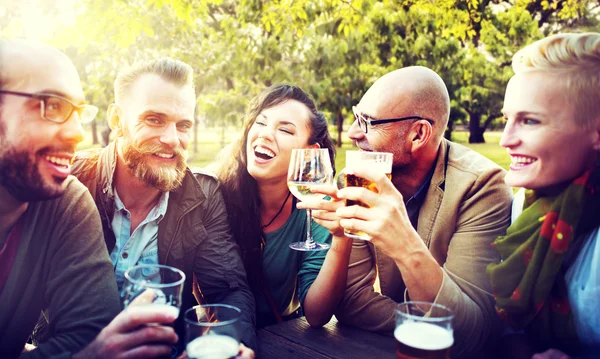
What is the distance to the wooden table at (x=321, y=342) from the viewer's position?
6.47ft

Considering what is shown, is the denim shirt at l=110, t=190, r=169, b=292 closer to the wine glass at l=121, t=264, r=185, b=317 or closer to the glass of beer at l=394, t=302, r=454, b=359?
the wine glass at l=121, t=264, r=185, b=317

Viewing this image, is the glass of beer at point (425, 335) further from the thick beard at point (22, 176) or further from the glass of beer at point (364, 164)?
the thick beard at point (22, 176)

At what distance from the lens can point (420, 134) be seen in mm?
2906

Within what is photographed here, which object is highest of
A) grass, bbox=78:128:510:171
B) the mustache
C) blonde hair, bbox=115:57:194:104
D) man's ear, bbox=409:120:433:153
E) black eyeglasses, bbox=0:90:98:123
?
blonde hair, bbox=115:57:194:104

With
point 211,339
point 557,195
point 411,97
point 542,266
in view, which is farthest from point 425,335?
point 411,97

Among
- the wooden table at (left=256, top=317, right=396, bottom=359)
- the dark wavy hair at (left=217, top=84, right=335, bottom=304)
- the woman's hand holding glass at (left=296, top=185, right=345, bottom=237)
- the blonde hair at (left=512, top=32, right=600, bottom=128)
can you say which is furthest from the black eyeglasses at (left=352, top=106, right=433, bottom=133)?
the wooden table at (left=256, top=317, right=396, bottom=359)

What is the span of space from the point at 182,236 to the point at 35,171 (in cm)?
109

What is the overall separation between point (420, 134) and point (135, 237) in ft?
6.01

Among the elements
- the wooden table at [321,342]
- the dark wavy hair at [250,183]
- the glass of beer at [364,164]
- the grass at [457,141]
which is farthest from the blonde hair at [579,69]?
the grass at [457,141]

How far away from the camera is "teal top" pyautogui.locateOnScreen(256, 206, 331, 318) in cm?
307

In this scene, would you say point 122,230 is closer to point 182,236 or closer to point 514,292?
point 182,236

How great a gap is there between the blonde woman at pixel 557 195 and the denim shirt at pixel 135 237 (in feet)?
6.22

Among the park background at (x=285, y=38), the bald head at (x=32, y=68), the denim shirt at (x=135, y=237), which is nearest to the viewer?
the bald head at (x=32, y=68)

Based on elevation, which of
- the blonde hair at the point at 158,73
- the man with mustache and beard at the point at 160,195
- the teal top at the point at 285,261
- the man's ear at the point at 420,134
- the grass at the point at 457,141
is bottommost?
the grass at the point at 457,141
